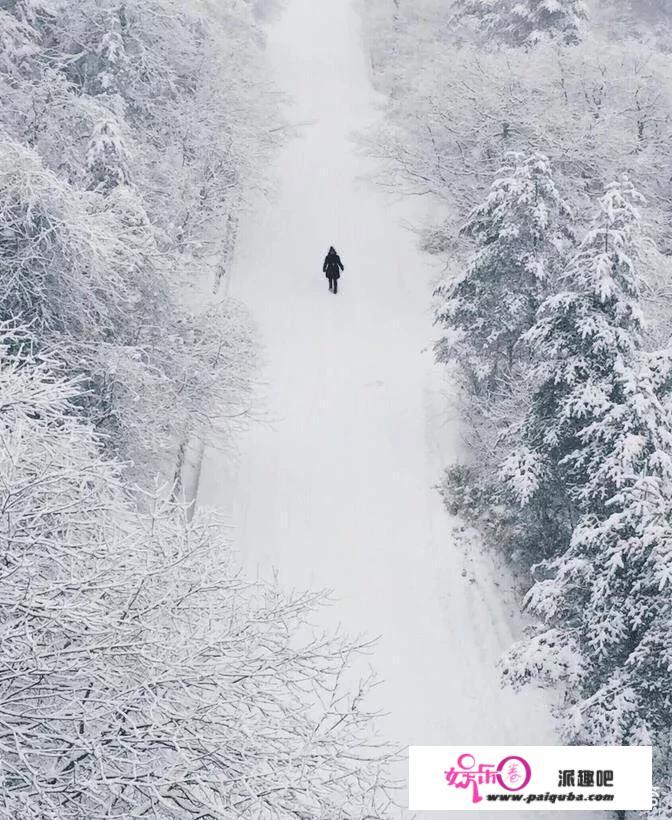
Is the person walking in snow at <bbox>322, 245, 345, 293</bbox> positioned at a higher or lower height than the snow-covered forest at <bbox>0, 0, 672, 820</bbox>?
higher

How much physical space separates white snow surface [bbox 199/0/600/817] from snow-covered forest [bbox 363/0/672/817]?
32.1 inches

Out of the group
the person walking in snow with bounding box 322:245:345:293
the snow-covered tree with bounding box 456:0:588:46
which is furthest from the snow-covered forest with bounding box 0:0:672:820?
the person walking in snow with bounding box 322:245:345:293

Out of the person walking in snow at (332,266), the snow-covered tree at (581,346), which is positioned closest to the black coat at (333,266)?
the person walking in snow at (332,266)

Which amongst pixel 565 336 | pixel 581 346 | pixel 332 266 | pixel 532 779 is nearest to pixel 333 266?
pixel 332 266

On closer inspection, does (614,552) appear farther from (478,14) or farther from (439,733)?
(478,14)

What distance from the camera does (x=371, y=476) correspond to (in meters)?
15.5

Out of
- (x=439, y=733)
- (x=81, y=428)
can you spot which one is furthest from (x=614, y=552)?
(x=81, y=428)

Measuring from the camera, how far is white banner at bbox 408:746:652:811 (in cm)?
882

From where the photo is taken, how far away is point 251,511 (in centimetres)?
1463

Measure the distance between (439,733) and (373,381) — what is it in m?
9.44

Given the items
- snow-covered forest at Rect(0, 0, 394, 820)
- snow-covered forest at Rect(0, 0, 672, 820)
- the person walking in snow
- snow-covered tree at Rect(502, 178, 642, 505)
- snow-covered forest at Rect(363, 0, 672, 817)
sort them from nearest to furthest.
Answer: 1. snow-covered forest at Rect(0, 0, 394, 820)
2. snow-covered forest at Rect(0, 0, 672, 820)
3. snow-covered forest at Rect(363, 0, 672, 817)
4. snow-covered tree at Rect(502, 178, 642, 505)
5. the person walking in snow

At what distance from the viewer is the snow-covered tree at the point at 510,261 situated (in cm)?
1357

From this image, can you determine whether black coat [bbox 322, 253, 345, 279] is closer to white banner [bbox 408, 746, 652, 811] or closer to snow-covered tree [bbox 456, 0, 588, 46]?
snow-covered tree [bbox 456, 0, 588, 46]

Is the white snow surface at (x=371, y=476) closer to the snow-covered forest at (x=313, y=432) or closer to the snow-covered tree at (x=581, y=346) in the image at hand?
the snow-covered forest at (x=313, y=432)
